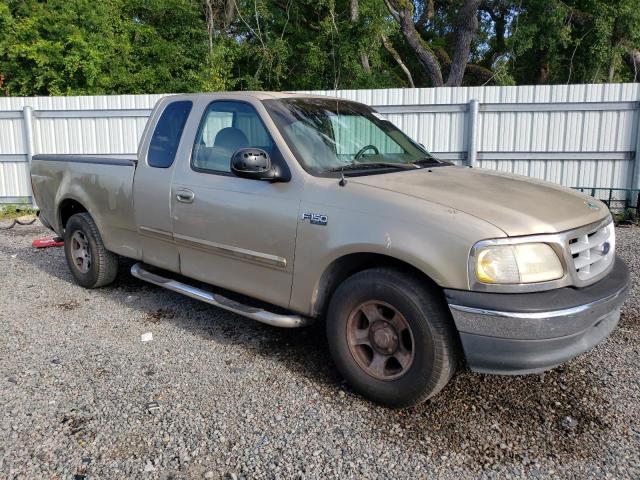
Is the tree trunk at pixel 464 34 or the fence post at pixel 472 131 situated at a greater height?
the tree trunk at pixel 464 34

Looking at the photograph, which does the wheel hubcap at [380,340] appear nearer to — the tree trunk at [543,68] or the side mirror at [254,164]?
the side mirror at [254,164]

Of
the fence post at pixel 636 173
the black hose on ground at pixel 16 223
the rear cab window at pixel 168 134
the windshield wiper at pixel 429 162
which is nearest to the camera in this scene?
the windshield wiper at pixel 429 162

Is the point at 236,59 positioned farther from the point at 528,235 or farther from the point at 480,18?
the point at 528,235

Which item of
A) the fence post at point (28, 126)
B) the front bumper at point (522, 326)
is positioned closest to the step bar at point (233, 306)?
the front bumper at point (522, 326)

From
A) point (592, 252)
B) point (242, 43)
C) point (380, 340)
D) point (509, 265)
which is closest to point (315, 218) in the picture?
point (380, 340)

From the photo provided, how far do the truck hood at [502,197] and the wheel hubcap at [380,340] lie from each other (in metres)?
0.73

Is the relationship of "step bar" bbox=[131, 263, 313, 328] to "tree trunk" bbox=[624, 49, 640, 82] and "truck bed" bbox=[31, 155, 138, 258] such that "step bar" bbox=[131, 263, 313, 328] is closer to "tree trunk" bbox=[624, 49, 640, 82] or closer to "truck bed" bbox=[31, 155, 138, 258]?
"truck bed" bbox=[31, 155, 138, 258]

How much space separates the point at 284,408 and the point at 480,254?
1.54 metres

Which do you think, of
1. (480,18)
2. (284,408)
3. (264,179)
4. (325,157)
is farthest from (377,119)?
(480,18)

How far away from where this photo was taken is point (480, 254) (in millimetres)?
2906

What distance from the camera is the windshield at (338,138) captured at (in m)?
3.90

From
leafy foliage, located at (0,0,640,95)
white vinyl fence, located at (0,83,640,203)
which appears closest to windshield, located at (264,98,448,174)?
white vinyl fence, located at (0,83,640,203)

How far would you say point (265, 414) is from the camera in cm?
338

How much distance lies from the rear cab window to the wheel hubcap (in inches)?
89.1
